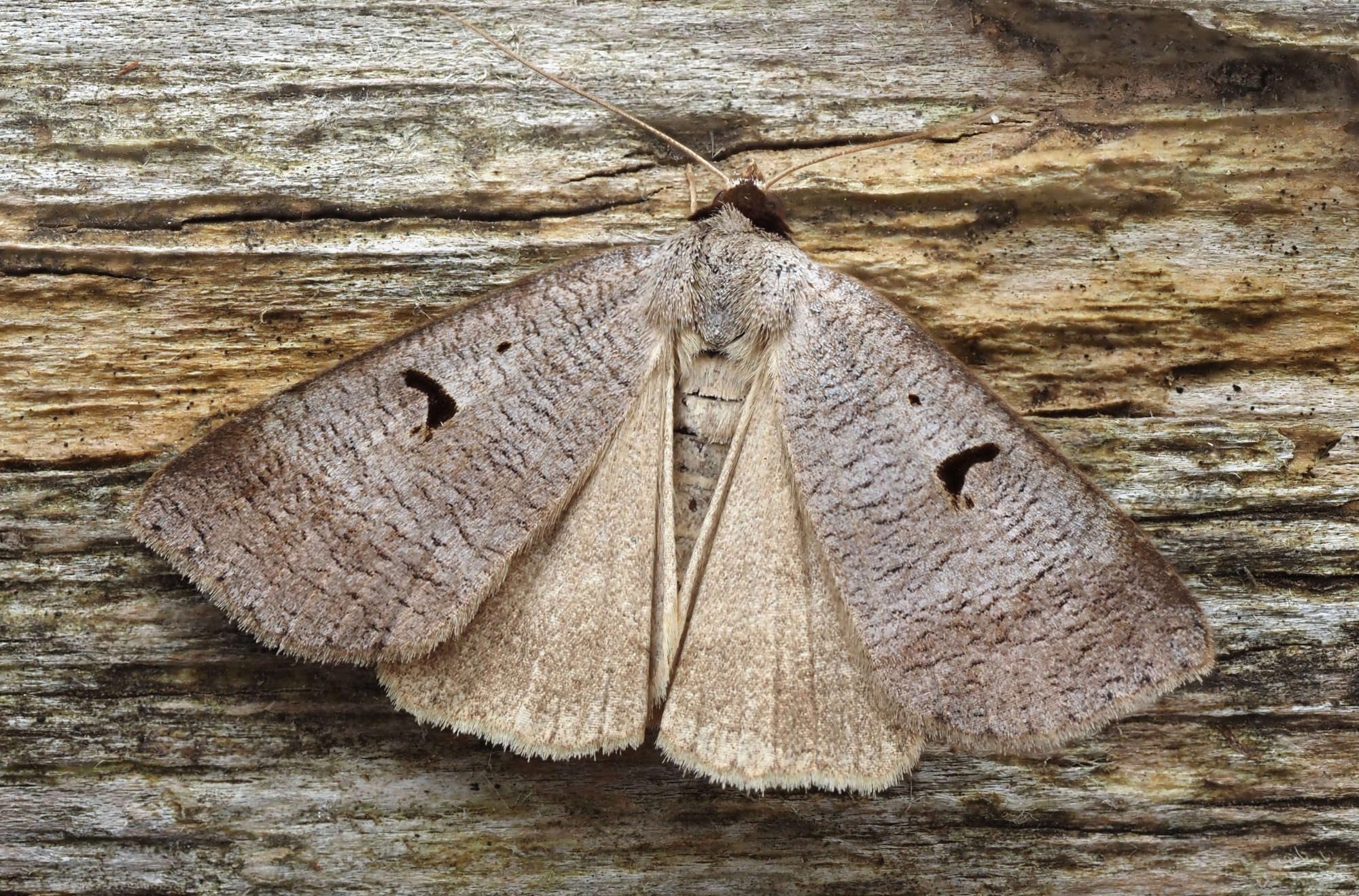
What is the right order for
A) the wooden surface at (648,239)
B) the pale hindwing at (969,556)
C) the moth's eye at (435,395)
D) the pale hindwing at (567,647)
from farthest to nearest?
the wooden surface at (648,239)
the moth's eye at (435,395)
the pale hindwing at (567,647)
the pale hindwing at (969,556)

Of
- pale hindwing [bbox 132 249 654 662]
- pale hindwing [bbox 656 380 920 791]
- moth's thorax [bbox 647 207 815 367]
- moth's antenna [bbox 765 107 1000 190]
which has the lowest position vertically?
pale hindwing [bbox 656 380 920 791]

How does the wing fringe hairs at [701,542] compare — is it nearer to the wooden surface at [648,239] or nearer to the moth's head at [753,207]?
the moth's head at [753,207]

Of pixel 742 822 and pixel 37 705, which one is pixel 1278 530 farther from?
pixel 37 705

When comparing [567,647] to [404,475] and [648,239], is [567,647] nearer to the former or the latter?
[404,475]

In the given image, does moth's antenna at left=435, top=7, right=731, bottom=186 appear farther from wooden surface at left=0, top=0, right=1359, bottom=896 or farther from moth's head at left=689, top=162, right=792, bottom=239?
moth's head at left=689, top=162, right=792, bottom=239

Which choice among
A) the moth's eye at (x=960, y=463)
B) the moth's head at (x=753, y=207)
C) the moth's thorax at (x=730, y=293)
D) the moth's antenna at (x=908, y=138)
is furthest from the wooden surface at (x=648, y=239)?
the moth's eye at (x=960, y=463)

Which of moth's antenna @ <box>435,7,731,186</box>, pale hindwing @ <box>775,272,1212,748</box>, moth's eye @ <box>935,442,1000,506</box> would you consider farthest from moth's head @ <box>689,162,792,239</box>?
moth's eye @ <box>935,442,1000,506</box>
